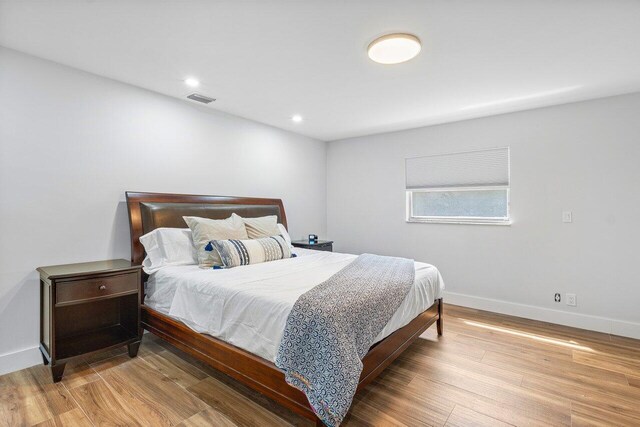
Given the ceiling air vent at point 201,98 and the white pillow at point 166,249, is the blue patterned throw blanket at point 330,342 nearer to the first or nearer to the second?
the white pillow at point 166,249

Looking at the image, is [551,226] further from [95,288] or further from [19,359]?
[19,359]

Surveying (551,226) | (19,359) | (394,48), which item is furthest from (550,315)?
(19,359)

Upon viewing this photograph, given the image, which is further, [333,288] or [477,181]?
[477,181]

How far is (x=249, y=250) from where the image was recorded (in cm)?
297

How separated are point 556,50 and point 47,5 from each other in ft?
11.1

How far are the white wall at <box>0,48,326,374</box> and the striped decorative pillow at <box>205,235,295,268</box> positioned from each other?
39.1 inches

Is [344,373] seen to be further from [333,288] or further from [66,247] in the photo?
[66,247]

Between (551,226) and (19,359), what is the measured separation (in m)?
5.14

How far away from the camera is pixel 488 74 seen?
268cm

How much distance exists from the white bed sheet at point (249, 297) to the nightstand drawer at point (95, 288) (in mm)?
216

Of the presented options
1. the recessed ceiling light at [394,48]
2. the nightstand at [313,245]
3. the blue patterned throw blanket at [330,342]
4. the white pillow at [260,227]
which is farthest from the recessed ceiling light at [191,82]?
the nightstand at [313,245]

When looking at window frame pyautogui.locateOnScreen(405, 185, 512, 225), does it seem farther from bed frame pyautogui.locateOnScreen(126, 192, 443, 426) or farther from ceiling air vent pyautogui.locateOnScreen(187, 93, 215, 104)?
ceiling air vent pyautogui.locateOnScreen(187, 93, 215, 104)

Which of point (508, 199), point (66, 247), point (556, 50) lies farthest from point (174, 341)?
point (508, 199)

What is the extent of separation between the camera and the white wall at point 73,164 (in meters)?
2.34
